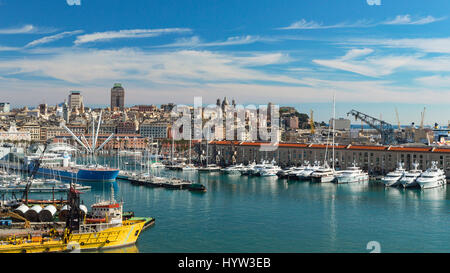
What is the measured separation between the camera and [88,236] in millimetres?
5176

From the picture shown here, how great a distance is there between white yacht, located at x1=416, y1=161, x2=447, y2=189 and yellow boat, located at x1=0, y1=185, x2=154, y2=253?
8.06 metres

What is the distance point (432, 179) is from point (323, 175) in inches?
111

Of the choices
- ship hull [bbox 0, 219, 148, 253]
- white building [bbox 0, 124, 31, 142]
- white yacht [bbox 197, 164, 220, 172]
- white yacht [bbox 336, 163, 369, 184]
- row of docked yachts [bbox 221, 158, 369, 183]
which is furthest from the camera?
white building [bbox 0, 124, 31, 142]

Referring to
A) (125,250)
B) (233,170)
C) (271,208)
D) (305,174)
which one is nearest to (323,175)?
(305,174)

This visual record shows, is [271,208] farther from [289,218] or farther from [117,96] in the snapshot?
[117,96]

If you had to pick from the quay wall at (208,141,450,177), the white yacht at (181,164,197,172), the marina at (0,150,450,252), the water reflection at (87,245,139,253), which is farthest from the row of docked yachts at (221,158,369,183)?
the water reflection at (87,245,139,253)

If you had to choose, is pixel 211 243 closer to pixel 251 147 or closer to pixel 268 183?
pixel 268 183

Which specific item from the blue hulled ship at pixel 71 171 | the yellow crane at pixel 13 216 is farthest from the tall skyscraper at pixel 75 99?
the yellow crane at pixel 13 216

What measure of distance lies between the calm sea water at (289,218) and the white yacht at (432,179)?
0.29 meters

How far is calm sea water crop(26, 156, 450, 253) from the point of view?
5.49 m

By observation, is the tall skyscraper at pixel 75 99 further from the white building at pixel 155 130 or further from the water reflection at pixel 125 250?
the water reflection at pixel 125 250

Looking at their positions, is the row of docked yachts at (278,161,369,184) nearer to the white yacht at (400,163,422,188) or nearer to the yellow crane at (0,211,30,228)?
the white yacht at (400,163,422,188)

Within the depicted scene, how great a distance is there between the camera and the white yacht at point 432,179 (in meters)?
11.4
